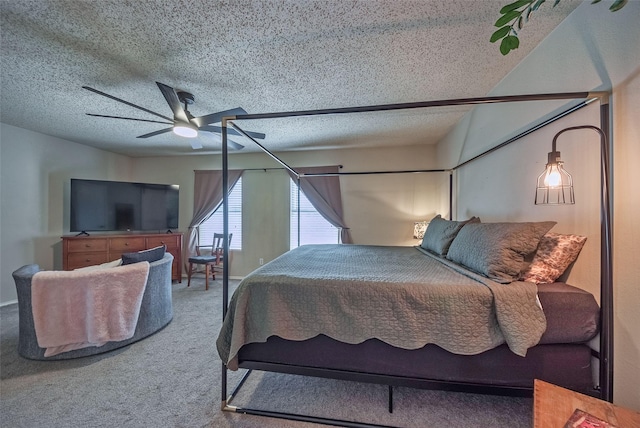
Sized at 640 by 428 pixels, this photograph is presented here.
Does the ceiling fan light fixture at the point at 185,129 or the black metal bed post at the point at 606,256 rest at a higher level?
the ceiling fan light fixture at the point at 185,129

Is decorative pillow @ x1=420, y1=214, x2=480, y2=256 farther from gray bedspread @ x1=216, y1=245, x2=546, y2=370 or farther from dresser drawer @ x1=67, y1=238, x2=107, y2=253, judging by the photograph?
dresser drawer @ x1=67, y1=238, x2=107, y2=253

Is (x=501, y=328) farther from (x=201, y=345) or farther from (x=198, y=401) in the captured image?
(x=201, y=345)

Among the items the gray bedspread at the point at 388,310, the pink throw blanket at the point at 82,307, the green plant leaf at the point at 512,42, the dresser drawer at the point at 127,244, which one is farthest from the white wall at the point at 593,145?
the dresser drawer at the point at 127,244

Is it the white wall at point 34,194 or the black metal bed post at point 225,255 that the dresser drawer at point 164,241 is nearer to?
the white wall at point 34,194

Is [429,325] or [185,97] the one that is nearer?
[429,325]

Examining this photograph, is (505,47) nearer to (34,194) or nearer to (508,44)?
(508,44)

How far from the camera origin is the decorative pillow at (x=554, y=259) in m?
1.34

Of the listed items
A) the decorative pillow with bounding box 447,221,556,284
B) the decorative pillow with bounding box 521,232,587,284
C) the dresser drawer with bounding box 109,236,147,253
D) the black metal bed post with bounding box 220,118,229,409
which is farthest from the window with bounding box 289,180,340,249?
the decorative pillow with bounding box 521,232,587,284

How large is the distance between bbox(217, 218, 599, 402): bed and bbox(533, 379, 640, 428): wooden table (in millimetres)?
230

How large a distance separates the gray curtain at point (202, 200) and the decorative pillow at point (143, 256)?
2.14 meters

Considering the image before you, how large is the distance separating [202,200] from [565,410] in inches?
204

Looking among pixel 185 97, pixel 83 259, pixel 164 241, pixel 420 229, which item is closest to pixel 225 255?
pixel 185 97

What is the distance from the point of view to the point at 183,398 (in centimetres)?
164

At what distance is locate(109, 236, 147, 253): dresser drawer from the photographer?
396 centimetres
